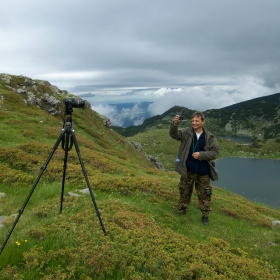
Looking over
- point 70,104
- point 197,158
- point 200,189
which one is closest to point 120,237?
point 70,104

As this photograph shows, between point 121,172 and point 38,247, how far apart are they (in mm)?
11438

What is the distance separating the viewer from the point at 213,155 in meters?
8.92

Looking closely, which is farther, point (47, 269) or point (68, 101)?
point (68, 101)

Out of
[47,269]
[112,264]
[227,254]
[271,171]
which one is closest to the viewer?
[47,269]

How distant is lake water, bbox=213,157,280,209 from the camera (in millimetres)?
98125

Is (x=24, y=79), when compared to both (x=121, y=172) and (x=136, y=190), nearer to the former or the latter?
(x=121, y=172)

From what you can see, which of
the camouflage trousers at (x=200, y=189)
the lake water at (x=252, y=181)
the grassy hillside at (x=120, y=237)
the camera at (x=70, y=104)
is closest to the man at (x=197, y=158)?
the camouflage trousers at (x=200, y=189)

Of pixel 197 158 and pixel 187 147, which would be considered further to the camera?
pixel 187 147

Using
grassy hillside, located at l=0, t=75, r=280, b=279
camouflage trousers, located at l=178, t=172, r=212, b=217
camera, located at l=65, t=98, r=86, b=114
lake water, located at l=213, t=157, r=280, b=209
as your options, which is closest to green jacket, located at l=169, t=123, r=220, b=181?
camouflage trousers, located at l=178, t=172, r=212, b=217

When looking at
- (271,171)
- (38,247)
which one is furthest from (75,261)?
(271,171)

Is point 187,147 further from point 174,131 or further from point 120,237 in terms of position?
point 120,237

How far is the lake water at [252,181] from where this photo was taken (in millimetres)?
98125

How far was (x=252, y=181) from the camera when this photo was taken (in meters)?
121

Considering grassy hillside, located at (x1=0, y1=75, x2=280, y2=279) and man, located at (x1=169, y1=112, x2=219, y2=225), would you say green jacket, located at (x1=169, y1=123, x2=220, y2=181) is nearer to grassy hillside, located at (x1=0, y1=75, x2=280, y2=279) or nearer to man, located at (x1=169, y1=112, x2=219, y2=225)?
man, located at (x1=169, y1=112, x2=219, y2=225)
